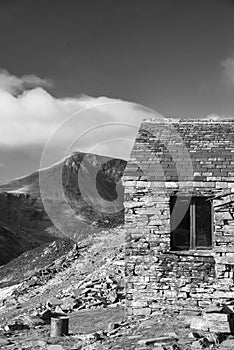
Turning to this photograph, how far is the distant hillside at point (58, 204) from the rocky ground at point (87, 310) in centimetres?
558

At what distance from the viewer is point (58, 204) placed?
7938 centimetres

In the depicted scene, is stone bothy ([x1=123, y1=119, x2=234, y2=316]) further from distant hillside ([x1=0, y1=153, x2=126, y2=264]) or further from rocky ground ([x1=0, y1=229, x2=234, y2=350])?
distant hillside ([x1=0, y1=153, x2=126, y2=264])

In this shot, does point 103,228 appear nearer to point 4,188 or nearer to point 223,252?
point 223,252

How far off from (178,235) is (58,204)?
6452cm

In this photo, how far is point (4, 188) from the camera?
136250 millimetres

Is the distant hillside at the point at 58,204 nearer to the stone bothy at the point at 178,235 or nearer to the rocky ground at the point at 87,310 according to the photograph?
the rocky ground at the point at 87,310

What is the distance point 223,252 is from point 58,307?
7.28 metres

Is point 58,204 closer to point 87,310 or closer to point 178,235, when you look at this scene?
point 87,310

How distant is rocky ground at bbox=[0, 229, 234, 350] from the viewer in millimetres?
11859

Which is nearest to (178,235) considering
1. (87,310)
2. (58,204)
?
(87,310)

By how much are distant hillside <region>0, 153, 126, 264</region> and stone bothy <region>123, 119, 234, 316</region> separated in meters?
16.0

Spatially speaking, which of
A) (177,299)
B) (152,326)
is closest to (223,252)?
(177,299)

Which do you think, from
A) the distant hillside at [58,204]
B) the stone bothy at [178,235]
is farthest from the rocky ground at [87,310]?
the distant hillside at [58,204]

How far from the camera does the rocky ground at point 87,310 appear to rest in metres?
11.9
